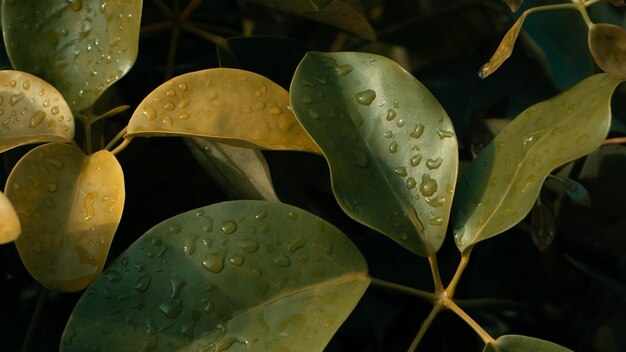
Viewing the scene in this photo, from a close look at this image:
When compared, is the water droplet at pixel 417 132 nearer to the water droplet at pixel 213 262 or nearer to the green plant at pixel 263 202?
the green plant at pixel 263 202

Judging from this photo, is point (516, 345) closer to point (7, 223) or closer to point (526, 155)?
point (526, 155)

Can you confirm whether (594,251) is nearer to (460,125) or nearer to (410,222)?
(460,125)

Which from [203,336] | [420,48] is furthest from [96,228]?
[420,48]

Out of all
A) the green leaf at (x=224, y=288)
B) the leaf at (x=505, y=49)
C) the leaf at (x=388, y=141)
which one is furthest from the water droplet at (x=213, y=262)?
the leaf at (x=505, y=49)

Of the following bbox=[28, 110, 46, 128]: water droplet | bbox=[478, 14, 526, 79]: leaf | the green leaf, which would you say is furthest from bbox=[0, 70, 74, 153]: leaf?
bbox=[478, 14, 526, 79]: leaf

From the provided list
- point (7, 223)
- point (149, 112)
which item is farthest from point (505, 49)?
point (7, 223)

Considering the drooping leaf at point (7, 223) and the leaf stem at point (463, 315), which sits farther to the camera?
the leaf stem at point (463, 315)
